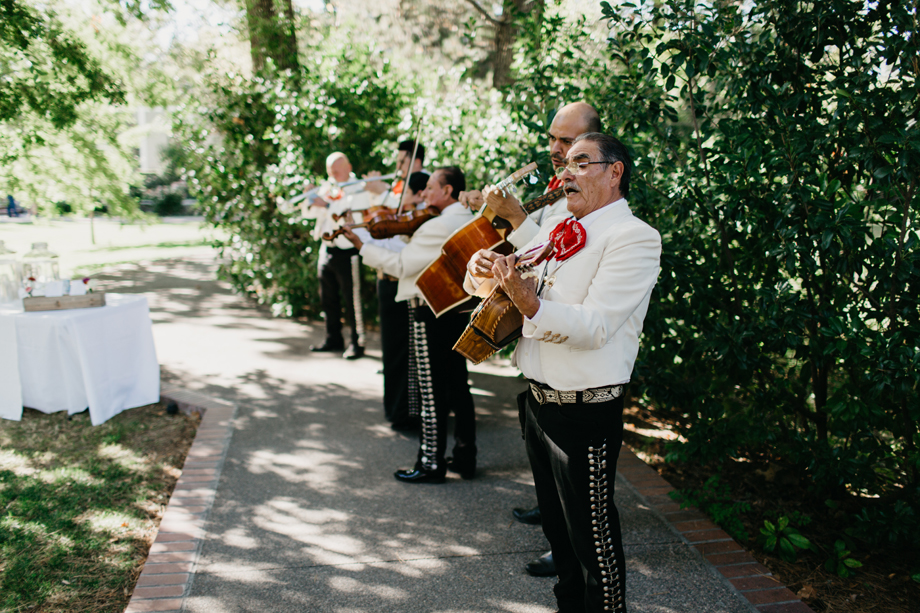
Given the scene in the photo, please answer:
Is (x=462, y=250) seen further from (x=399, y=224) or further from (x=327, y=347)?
(x=327, y=347)

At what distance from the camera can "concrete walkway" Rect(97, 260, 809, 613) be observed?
9.66 feet

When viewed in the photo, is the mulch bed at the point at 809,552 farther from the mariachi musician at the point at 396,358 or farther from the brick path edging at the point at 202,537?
the mariachi musician at the point at 396,358

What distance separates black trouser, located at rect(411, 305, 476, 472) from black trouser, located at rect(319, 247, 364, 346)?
9.92 ft

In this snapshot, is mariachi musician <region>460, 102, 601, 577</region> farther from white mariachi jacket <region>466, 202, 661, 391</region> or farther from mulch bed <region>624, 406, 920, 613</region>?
mulch bed <region>624, 406, 920, 613</region>

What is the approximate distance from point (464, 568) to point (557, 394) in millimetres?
1346

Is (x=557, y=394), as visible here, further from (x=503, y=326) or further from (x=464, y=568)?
(x=464, y=568)

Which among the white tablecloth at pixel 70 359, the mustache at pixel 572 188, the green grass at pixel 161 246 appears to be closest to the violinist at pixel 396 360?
the white tablecloth at pixel 70 359

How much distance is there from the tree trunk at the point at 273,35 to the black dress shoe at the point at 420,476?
6867 mm

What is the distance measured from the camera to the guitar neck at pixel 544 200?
9.80 ft

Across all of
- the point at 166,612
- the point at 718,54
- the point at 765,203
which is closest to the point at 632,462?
the point at 765,203

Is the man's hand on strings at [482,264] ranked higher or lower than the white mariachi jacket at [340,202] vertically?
lower

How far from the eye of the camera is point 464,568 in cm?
319

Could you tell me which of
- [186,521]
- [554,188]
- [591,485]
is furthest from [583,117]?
[186,521]

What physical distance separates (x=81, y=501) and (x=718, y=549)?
3728 millimetres
